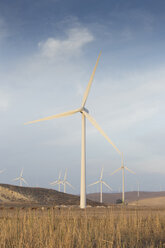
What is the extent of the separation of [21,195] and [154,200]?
160 ft

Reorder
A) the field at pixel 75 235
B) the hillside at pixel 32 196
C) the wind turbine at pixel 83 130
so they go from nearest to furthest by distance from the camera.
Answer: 1. the field at pixel 75 235
2. the wind turbine at pixel 83 130
3. the hillside at pixel 32 196

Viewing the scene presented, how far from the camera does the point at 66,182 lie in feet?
272

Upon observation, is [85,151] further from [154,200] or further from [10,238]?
A: [154,200]

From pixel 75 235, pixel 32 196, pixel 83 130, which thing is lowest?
pixel 75 235

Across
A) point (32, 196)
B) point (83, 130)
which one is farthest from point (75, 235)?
point (32, 196)

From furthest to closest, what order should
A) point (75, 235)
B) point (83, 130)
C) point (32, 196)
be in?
point (32, 196)
point (83, 130)
point (75, 235)

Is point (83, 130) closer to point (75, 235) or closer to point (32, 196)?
point (75, 235)

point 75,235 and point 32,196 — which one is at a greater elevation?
point 32,196

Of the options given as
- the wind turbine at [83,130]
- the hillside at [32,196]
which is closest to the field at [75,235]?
the wind turbine at [83,130]

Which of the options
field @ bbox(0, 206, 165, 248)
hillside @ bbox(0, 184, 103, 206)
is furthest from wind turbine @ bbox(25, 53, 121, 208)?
hillside @ bbox(0, 184, 103, 206)

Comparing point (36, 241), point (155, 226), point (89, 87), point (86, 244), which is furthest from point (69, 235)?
point (89, 87)

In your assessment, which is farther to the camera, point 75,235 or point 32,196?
point 32,196

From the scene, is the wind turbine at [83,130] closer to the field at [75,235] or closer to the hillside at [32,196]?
the field at [75,235]

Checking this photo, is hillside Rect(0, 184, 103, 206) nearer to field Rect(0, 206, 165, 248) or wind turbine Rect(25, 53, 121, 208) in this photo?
wind turbine Rect(25, 53, 121, 208)
